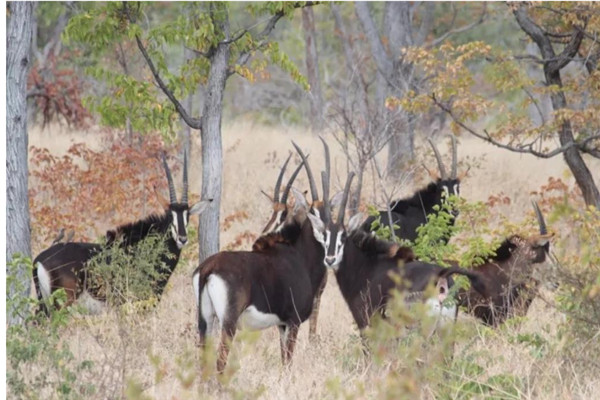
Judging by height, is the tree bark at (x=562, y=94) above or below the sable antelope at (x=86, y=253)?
above

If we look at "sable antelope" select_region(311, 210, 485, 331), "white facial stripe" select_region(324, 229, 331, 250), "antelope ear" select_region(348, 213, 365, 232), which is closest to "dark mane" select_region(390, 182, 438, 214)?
"antelope ear" select_region(348, 213, 365, 232)

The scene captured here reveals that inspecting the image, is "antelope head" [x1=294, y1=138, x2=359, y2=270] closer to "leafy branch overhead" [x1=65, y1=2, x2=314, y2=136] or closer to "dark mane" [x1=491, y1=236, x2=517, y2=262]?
"dark mane" [x1=491, y1=236, x2=517, y2=262]

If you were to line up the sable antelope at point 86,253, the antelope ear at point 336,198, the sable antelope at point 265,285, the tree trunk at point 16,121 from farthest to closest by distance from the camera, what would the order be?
1. the sable antelope at point 86,253
2. the antelope ear at point 336,198
3. the tree trunk at point 16,121
4. the sable antelope at point 265,285

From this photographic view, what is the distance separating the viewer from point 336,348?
793 cm

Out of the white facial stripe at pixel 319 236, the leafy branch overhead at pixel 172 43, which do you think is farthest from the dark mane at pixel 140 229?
the white facial stripe at pixel 319 236

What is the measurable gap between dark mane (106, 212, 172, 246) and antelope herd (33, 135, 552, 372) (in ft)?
0.47

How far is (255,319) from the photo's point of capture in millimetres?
8023

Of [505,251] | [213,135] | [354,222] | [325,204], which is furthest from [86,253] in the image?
[505,251]

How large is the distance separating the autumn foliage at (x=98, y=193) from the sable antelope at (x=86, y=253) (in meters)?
3.01

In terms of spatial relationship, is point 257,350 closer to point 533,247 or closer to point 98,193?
point 533,247

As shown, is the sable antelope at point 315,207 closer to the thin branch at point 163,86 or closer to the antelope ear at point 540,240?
the thin branch at point 163,86

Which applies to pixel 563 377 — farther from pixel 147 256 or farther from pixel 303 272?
pixel 147 256

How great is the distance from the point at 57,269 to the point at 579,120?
18.6 feet

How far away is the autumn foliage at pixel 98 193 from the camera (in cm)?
1358
